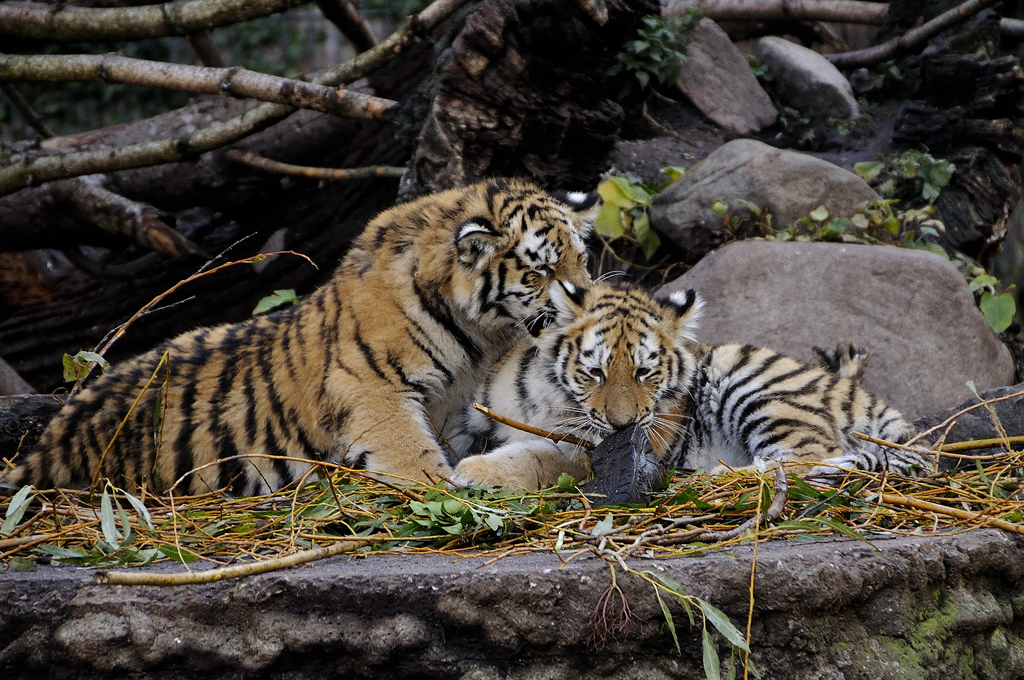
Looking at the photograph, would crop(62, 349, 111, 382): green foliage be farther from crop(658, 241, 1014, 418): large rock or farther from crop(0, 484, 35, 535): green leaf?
crop(658, 241, 1014, 418): large rock

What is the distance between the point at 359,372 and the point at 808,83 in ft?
17.2

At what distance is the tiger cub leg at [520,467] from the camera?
9.89ft

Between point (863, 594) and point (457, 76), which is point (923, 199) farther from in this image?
point (863, 594)

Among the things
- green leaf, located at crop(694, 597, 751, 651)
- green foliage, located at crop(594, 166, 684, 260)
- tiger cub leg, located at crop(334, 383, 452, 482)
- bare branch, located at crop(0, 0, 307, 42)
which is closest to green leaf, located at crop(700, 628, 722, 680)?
green leaf, located at crop(694, 597, 751, 651)

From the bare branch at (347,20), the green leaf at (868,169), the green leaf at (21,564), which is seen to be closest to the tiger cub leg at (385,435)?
the green leaf at (21,564)

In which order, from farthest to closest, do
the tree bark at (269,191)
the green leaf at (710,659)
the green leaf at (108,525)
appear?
the tree bark at (269,191) → the green leaf at (108,525) → the green leaf at (710,659)

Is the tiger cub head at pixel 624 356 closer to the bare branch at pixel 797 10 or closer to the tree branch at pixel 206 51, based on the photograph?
the tree branch at pixel 206 51

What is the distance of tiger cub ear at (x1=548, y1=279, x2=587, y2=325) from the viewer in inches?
132

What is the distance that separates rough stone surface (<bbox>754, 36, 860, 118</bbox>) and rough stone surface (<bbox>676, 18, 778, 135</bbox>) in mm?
209

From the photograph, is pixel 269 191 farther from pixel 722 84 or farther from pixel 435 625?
Result: pixel 435 625

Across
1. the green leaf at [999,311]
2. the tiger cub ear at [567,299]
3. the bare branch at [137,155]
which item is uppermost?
the bare branch at [137,155]

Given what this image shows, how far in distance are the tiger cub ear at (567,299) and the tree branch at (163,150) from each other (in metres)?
2.26

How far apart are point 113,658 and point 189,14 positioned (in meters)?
4.12

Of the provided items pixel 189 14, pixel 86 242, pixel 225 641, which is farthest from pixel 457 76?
pixel 225 641
